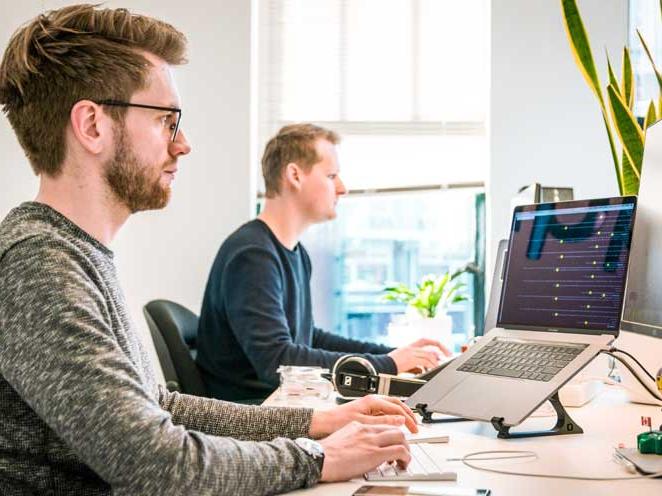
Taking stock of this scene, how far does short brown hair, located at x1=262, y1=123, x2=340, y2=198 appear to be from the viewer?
9.75 feet

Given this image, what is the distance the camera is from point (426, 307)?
3.71 m

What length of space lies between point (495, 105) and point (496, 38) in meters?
0.30

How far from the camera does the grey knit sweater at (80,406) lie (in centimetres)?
99

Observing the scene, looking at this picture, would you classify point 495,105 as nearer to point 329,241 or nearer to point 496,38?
point 496,38

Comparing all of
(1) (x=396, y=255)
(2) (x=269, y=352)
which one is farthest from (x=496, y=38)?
(2) (x=269, y=352)

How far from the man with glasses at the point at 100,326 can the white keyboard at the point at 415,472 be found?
0.07 feet

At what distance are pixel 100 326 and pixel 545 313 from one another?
3.03 ft

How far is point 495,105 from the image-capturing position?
3.78 meters

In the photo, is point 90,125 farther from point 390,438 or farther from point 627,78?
point 627,78

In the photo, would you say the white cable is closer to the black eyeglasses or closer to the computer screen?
the computer screen

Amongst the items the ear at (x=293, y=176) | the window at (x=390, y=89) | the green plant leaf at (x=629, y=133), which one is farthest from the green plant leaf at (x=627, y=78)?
the window at (x=390, y=89)

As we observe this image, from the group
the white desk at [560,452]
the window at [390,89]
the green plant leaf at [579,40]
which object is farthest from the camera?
the window at [390,89]

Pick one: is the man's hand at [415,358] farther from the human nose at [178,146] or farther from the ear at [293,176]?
the human nose at [178,146]

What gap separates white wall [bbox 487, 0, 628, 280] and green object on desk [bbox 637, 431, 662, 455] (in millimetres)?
2521
